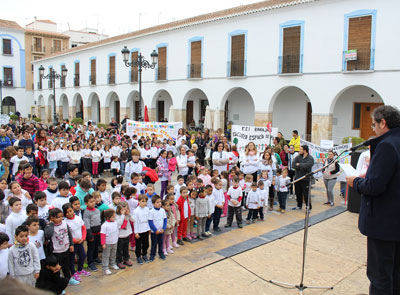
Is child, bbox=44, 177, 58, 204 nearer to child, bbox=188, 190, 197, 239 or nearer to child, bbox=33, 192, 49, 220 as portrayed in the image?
child, bbox=33, 192, 49, 220

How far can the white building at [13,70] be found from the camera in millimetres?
41406

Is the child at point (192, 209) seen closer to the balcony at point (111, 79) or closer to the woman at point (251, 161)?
the woman at point (251, 161)

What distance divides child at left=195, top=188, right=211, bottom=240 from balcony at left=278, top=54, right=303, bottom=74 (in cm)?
1242

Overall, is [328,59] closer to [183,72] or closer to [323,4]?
[323,4]

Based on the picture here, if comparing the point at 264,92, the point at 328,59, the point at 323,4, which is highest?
the point at 323,4

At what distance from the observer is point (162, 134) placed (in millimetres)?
15164

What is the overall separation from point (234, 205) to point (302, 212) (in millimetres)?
2270

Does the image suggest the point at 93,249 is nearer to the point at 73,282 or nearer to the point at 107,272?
the point at 107,272

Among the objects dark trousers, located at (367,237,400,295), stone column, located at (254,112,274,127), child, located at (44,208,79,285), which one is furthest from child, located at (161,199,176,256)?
stone column, located at (254,112,274,127)

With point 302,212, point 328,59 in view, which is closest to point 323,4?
point 328,59

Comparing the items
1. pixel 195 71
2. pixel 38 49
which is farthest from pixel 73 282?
pixel 38 49

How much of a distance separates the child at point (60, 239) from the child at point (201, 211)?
2.62 m

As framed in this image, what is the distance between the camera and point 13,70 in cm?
4247

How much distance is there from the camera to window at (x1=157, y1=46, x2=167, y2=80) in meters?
24.4
